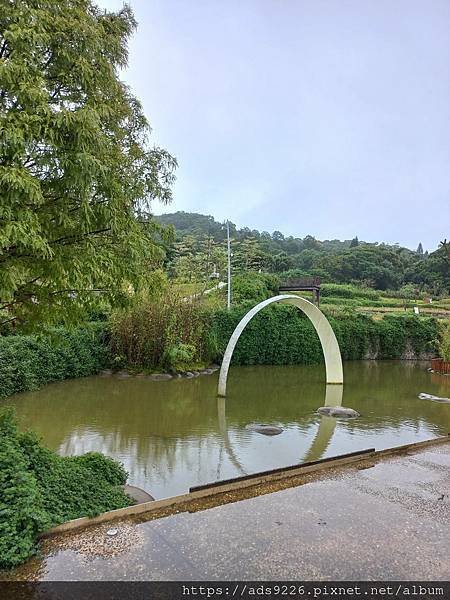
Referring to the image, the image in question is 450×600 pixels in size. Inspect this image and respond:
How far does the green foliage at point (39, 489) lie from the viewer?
336 cm

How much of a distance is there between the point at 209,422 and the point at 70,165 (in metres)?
6.81

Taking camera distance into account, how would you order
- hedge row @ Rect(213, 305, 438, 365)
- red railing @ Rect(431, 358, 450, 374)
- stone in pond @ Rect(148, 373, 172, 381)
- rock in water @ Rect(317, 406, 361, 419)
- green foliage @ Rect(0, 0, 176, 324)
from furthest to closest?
hedge row @ Rect(213, 305, 438, 365), red railing @ Rect(431, 358, 450, 374), stone in pond @ Rect(148, 373, 172, 381), rock in water @ Rect(317, 406, 361, 419), green foliage @ Rect(0, 0, 176, 324)

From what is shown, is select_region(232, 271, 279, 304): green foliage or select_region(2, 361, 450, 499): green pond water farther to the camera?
select_region(232, 271, 279, 304): green foliage

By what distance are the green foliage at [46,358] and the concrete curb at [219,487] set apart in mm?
4934

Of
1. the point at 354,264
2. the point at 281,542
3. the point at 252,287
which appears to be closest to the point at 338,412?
the point at 281,542

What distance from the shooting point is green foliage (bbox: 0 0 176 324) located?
9.99 feet

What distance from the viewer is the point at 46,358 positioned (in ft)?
40.0

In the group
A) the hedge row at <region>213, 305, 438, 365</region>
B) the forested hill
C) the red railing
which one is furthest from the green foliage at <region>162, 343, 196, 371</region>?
the forested hill

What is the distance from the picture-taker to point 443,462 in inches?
250

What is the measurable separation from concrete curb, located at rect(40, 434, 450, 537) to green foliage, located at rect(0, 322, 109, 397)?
4934mm

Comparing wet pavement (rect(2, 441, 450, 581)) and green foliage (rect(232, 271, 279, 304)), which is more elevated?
green foliage (rect(232, 271, 279, 304))

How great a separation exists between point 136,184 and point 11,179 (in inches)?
52.6

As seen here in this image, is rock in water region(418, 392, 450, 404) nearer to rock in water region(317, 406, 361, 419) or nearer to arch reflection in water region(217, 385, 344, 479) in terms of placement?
arch reflection in water region(217, 385, 344, 479)

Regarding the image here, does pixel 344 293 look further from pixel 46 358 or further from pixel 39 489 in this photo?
pixel 39 489
